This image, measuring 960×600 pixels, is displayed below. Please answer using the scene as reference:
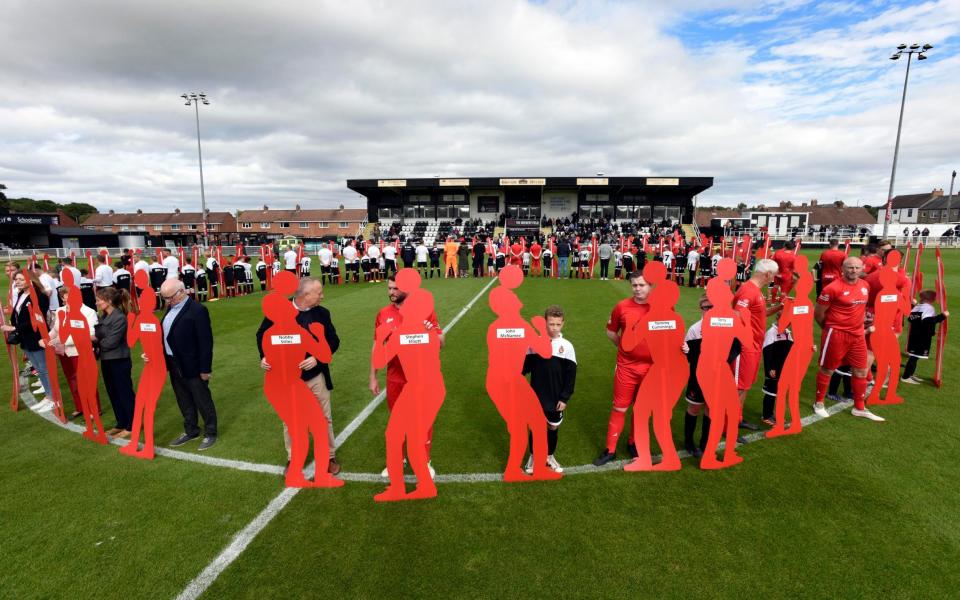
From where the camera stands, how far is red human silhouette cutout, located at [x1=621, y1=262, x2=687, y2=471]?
4.09 meters

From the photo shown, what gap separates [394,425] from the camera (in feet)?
12.8

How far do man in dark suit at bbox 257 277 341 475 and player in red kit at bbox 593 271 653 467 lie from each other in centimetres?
264

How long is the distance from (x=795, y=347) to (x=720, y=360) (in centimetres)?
137

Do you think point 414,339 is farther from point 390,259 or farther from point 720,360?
point 390,259

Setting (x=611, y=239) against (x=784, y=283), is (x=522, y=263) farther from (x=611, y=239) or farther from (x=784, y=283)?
(x=611, y=239)

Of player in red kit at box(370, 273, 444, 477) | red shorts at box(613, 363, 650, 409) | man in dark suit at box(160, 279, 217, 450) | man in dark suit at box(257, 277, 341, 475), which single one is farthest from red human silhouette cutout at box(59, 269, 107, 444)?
red shorts at box(613, 363, 650, 409)

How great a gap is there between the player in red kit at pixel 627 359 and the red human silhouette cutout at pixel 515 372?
74cm

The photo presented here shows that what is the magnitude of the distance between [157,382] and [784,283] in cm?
1159

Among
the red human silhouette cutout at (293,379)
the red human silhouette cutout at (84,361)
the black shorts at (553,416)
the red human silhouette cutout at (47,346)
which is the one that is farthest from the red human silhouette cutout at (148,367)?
the black shorts at (553,416)

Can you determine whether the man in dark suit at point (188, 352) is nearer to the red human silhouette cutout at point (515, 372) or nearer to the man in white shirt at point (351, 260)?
the red human silhouette cutout at point (515, 372)

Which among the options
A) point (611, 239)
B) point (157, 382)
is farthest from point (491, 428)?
point (611, 239)

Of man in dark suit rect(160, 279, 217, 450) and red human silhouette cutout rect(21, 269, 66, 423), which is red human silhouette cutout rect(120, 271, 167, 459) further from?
red human silhouette cutout rect(21, 269, 66, 423)

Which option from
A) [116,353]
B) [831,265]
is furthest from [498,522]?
[831,265]

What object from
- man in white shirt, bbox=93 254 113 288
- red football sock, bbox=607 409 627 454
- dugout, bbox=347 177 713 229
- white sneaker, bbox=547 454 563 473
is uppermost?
dugout, bbox=347 177 713 229
